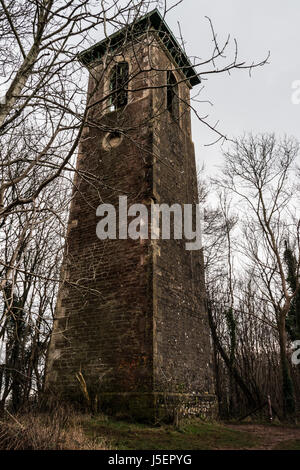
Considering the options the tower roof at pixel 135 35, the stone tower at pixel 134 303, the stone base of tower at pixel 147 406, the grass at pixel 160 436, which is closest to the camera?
the tower roof at pixel 135 35

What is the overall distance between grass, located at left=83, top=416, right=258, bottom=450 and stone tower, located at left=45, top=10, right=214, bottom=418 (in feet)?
1.77

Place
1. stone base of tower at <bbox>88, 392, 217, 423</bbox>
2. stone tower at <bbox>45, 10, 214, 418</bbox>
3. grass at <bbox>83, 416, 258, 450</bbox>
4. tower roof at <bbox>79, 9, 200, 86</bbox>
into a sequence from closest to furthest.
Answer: tower roof at <bbox>79, 9, 200, 86</bbox> → grass at <bbox>83, 416, 258, 450</bbox> → stone base of tower at <bbox>88, 392, 217, 423</bbox> → stone tower at <bbox>45, 10, 214, 418</bbox>

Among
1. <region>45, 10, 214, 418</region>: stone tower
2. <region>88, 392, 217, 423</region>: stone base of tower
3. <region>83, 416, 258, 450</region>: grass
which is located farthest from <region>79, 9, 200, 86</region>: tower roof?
<region>88, 392, 217, 423</region>: stone base of tower

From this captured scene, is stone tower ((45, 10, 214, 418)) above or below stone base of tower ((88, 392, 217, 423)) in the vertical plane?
above

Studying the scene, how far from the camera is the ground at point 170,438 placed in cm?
505

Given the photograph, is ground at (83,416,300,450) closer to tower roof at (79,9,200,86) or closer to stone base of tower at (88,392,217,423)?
stone base of tower at (88,392,217,423)

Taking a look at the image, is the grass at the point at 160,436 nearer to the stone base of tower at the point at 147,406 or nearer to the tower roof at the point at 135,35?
the stone base of tower at the point at 147,406

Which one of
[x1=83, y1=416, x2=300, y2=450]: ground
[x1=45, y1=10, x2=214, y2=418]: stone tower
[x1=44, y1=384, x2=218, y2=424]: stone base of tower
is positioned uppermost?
[x1=45, y1=10, x2=214, y2=418]: stone tower

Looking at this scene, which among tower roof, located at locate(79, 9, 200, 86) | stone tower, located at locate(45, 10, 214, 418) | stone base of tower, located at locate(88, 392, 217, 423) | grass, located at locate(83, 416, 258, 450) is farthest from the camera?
stone tower, located at locate(45, 10, 214, 418)

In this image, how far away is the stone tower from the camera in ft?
24.0

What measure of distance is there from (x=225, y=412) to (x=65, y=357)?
9247 mm

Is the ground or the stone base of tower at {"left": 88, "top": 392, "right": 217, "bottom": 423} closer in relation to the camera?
the ground

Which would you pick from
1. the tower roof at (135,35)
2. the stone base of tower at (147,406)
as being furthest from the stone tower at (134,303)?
the tower roof at (135,35)
